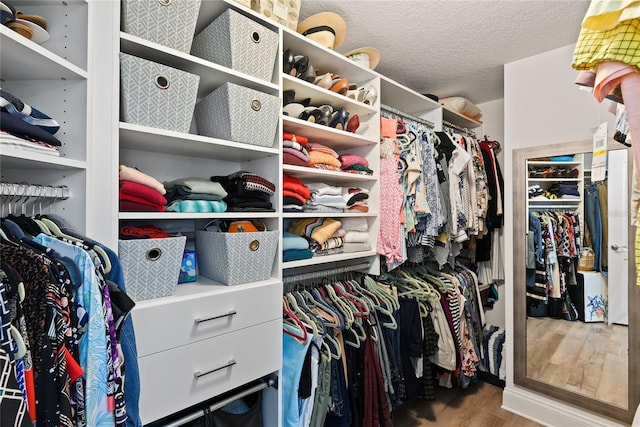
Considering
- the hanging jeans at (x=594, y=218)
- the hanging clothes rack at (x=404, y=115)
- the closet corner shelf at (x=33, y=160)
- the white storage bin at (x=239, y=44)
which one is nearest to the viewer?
the closet corner shelf at (x=33, y=160)

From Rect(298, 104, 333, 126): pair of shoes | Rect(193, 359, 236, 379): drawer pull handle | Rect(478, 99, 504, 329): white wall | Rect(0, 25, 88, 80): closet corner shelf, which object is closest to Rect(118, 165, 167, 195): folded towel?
Rect(0, 25, 88, 80): closet corner shelf

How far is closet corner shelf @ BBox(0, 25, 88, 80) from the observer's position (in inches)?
28.4

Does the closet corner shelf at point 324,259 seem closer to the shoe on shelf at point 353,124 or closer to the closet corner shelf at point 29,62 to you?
the shoe on shelf at point 353,124

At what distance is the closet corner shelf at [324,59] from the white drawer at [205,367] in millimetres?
1278

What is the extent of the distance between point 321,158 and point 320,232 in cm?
38

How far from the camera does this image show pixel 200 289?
3.99 ft

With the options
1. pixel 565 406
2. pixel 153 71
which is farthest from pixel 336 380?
pixel 565 406

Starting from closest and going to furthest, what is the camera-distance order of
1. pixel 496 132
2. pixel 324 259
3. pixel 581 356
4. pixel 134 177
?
pixel 134 177 < pixel 324 259 < pixel 581 356 < pixel 496 132

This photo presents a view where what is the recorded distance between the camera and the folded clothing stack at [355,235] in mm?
1787

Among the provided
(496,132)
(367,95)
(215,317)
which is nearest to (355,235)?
(367,95)

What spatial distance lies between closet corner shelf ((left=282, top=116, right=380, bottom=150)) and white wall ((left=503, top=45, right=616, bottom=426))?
45.7 inches

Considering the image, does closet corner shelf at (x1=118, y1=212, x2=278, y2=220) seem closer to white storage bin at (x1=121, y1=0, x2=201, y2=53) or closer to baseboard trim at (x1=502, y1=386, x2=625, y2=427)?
white storage bin at (x1=121, y1=0, x2=201, y2=53)

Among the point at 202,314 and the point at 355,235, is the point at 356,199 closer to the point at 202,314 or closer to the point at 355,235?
the point at 355,235

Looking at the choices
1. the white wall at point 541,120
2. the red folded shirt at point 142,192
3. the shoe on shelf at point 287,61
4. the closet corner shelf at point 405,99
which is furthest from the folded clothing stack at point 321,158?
the white wall at point 541,120
